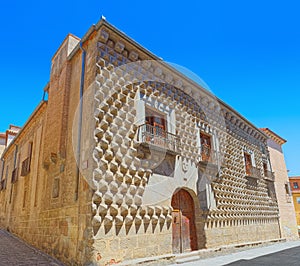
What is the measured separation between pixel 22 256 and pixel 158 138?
4588mm

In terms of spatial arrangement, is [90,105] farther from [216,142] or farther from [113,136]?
[216,142]

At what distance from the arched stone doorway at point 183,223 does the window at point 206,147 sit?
5.23 ft

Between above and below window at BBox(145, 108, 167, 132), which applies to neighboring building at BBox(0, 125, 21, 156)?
above

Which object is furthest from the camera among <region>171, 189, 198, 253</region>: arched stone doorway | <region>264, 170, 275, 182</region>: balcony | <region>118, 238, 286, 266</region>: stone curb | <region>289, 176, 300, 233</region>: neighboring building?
<region>289, 176, 300, 233</region>: neighboring building

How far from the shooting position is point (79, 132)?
19.6ft

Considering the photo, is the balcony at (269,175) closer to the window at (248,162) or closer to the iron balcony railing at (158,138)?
the window at (248,162)

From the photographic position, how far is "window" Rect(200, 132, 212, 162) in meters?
8.67

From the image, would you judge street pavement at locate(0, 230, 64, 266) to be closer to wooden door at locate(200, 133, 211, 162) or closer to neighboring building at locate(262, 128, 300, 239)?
wooden door at locate(200, 133, 211, 162)

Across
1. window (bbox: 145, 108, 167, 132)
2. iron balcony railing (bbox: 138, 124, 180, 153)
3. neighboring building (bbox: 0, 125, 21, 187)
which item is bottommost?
iron balcony railing (bbox: 138, 124, 180, 153)

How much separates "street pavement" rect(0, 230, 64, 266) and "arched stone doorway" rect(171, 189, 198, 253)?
303 centimetres

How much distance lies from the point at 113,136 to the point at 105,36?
101 inches

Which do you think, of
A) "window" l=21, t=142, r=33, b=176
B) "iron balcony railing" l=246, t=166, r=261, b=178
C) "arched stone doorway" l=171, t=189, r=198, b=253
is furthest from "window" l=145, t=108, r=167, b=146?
"iron balcony railing" l=246, t=166, r=261, b=178

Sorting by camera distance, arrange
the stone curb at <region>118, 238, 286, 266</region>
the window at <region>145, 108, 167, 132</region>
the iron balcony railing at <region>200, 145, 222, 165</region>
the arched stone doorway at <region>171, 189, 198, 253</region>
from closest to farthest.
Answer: the stone curb at <region>118, 238, 286, 266</region> → the arched stone doorway at <region>171, 189, 198, 253</region> → the window at <region>145, 108, 167, 132</region> → the iron balcony railing at <region>200, 145, 222, 165</region>

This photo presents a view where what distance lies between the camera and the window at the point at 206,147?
8.67 meters
